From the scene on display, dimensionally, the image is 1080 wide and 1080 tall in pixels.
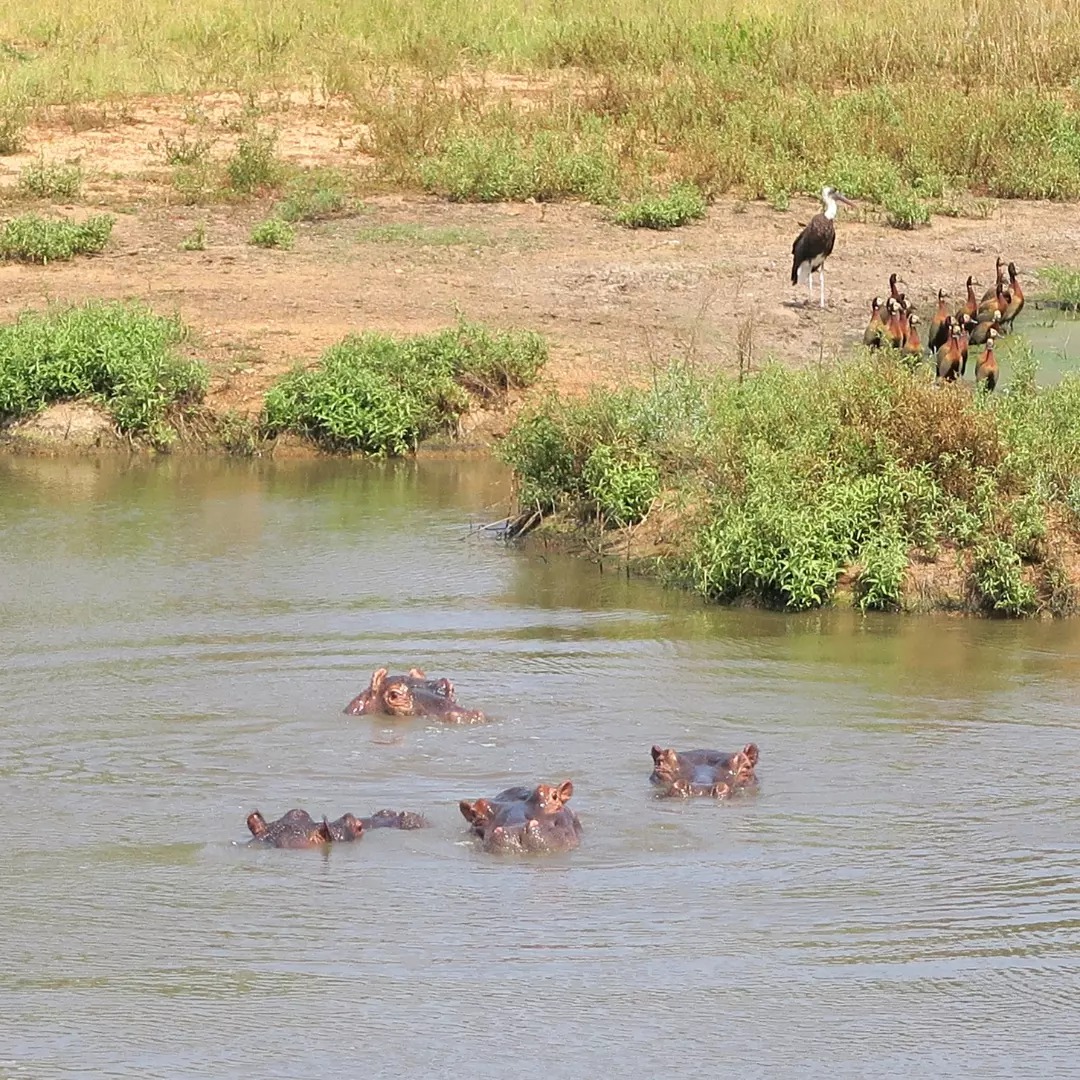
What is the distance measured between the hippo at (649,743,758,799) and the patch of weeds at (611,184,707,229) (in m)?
10.5

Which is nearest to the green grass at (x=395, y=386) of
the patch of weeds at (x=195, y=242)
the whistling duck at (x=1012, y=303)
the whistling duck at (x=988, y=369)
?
the whistling duck at (x=988, y=369)

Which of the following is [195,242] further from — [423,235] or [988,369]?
[988,369]

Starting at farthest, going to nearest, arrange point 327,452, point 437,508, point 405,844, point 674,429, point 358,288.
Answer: point 358,288, point 327,452, point 437,508, point 674,429, point 405,844

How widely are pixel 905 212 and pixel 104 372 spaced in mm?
7676

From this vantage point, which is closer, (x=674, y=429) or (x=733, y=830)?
(x=733, y=830)

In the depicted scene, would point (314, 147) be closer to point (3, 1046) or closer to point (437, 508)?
point (437, 508)

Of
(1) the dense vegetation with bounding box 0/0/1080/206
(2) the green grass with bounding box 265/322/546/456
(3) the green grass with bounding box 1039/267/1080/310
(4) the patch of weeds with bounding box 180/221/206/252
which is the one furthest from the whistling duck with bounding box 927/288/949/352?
(4) the patch of weeds with bounding box 180/221/206/252

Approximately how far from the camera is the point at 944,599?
10.1 meters

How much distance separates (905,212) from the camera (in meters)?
18.0

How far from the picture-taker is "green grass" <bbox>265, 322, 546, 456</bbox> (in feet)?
43.1

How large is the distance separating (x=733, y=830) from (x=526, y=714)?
4.70ft

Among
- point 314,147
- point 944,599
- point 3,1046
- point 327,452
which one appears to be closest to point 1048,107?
point 314,147

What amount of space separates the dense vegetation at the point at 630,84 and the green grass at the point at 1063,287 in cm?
181

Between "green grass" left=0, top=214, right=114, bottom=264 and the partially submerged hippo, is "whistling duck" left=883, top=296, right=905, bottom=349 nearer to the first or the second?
"green grass" left=0, top=214, right=114, bottom=264
